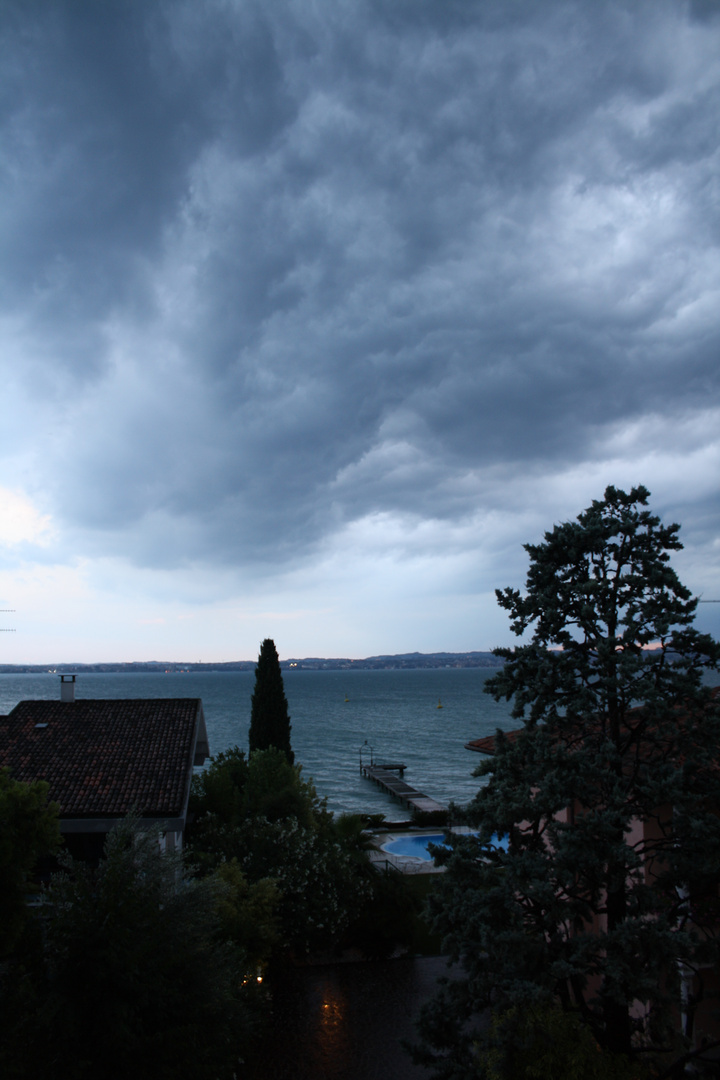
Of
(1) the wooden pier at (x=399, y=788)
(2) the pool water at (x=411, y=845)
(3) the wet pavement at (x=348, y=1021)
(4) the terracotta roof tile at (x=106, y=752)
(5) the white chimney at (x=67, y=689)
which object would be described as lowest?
(1) the wooden pier at (x=399, y=788)

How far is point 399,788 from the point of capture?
206ft

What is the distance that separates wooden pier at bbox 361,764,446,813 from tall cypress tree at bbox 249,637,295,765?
54.1ft

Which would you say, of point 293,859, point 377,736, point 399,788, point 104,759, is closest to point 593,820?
point 293,859

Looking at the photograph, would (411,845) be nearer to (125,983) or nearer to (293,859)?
(293,859)

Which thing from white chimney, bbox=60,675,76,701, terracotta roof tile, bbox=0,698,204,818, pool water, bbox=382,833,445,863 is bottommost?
pool water, bbox=382,833,445,863

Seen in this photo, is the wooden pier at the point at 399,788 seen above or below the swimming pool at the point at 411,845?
below

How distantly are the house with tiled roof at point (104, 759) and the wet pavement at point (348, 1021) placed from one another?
5437 millimetres

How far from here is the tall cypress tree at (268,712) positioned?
36750 millimetres

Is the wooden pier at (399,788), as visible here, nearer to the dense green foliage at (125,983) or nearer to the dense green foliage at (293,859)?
the dense green foliage at (293,859)

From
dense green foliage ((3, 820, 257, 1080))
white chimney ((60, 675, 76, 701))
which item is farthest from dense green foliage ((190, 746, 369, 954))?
dense green foliage ((3, 820, 257, 1080))

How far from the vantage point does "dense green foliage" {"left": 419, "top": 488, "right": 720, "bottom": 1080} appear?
9.18 metres

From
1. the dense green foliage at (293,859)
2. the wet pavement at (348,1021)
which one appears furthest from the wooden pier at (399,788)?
the wet pavement at (348,1021)

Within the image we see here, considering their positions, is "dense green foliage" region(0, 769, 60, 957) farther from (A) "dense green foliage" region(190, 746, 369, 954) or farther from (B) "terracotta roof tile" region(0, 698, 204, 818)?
(A) "dense green foliage" region(190, 746, 369, 954)

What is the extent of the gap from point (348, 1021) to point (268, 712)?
2038cm
